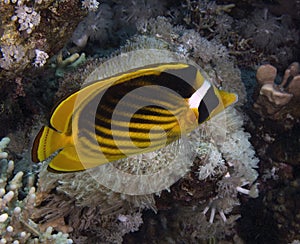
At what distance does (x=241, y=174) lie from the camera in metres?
3.24

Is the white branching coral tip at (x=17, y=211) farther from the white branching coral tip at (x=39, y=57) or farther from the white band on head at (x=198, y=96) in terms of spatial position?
the white band on head at (x=198, y=96)

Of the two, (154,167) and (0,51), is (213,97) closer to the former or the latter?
(154,167)

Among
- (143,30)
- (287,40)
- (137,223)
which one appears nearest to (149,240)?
(137,223)

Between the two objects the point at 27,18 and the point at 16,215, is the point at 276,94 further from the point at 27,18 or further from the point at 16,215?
the point at 16,215

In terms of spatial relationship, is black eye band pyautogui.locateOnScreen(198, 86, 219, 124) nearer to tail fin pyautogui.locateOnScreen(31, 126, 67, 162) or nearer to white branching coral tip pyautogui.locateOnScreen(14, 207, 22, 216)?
tail fin pyautogui.locateOnScreen(31, 126, 67, 162)

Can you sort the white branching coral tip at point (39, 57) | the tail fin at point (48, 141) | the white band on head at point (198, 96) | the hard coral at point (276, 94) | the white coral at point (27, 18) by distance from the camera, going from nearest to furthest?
the tail fin at point (48, 141)
the white band on head at point (198, 96)
the white coral at point (27, 18)
the white branching coral tip at point (39, 57)
the hard coral at point (276, 94)

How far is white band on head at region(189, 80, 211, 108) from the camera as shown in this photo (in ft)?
5.87

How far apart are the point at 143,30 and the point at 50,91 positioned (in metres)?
1.11

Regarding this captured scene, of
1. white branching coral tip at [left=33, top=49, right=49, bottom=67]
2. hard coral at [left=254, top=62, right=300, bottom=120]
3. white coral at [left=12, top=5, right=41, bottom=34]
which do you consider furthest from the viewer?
hard coral at [left=254, top=62, right=300, bottom=120]

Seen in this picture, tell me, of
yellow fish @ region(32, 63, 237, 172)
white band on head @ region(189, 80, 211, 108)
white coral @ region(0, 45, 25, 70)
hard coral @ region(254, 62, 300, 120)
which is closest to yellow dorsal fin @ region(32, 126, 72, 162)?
yellow fish @ region(32, 63, 237, 172)

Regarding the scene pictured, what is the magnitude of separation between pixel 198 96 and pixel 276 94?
75.4 inches

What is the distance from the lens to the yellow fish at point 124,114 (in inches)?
64.9

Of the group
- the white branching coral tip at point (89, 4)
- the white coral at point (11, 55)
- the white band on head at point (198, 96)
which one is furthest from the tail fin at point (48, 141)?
the white branching coral tip at point (89, 4)

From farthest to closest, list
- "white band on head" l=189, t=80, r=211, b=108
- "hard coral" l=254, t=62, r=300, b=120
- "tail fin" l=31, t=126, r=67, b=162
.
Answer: "hard coral" l=254, t=62, r=300, b=120, "white band on head" l=189, t=80, r=211, b=108, "tail fin" l=31, t=126, r=67, b=162
